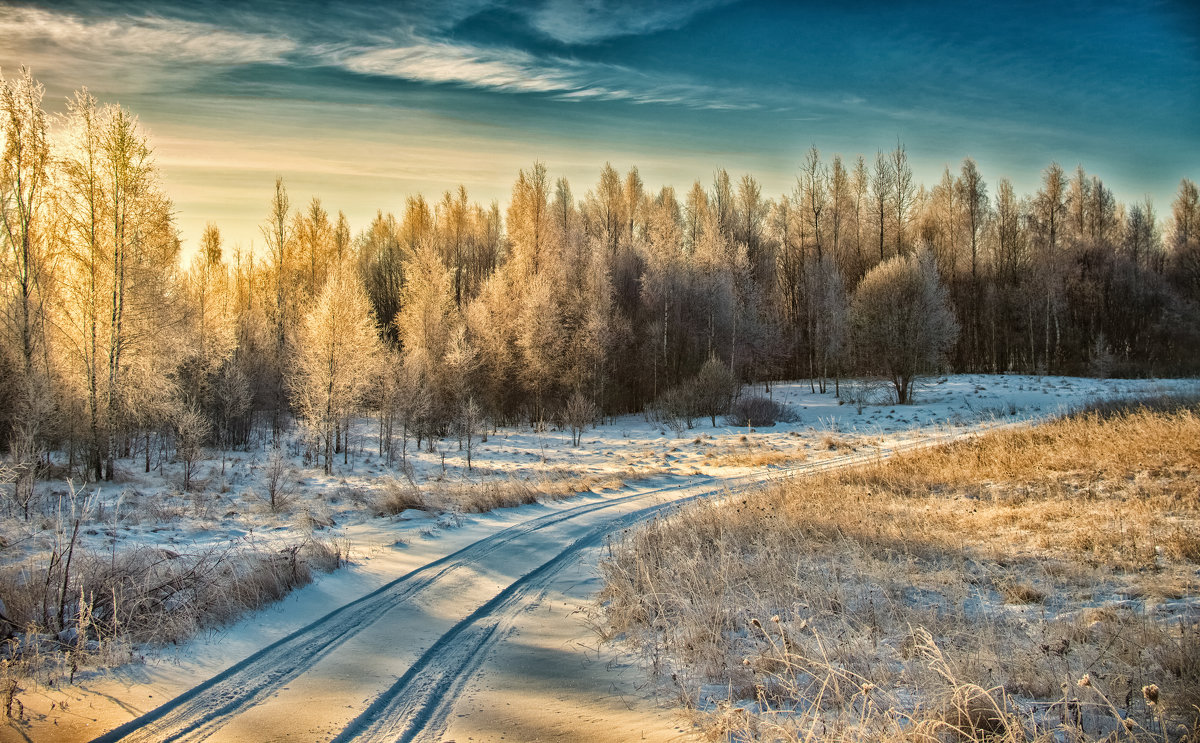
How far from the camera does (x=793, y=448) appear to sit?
2389 centimetres

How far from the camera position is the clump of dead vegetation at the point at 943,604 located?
3.56 m

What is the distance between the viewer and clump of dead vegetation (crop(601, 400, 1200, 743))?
11.7 ft

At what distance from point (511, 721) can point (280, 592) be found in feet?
11.1

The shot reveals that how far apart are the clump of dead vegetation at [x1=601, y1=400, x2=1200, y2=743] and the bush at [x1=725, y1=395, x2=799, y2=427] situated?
2082cm

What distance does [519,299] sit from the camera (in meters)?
39.0

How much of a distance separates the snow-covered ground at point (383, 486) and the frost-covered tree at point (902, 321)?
7.62 feet

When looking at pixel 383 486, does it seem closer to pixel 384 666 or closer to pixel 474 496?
pixel 474 496

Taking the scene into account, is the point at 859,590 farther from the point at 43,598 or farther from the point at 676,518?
the point at 43,598

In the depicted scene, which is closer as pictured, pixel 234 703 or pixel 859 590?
pixel 234 703

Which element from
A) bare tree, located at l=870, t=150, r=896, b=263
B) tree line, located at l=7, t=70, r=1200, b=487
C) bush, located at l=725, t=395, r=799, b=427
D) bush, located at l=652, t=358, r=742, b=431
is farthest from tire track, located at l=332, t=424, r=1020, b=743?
bare tree, located at l=870, t=150, r=896, b=263

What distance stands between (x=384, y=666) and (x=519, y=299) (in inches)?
1373

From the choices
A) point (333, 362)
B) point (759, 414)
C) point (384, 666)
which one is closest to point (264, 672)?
point (384, 666)

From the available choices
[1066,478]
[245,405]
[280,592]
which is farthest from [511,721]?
[245,405]

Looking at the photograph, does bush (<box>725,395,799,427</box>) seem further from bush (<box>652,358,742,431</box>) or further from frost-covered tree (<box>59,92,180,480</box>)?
frost-covered tree (<box>59,92,180,480</box>)
